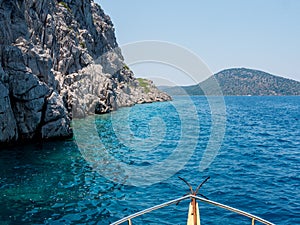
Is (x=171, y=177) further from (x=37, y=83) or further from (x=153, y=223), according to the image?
(x=37, y=83)

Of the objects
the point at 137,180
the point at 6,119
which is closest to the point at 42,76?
the point at 6,119

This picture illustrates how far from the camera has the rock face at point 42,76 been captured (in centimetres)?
3047

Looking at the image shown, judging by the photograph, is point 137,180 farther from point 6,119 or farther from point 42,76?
point 42,76

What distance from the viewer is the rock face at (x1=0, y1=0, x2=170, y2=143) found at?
30469 mm

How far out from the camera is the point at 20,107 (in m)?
31.0

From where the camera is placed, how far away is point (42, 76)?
1374 inches

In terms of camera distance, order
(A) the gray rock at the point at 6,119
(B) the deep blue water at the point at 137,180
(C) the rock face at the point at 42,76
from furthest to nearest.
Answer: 1. (C) the rock face at the point at 42,76
2. (A) the gray rock at the point at 6,119
3. (B) the deep blue water at the point at 137,180

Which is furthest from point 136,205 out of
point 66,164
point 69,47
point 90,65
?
point 90,65

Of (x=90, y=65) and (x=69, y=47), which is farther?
(x=90, y=65)

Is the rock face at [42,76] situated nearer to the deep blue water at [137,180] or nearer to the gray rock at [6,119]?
the gray rock at [6,119]

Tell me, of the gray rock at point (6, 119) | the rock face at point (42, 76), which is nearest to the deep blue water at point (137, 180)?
the gray rock at point (6, 119)

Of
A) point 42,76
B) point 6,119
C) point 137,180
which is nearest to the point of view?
point 137,180

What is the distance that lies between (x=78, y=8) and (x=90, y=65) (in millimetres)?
24693

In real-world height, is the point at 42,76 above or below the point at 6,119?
above
